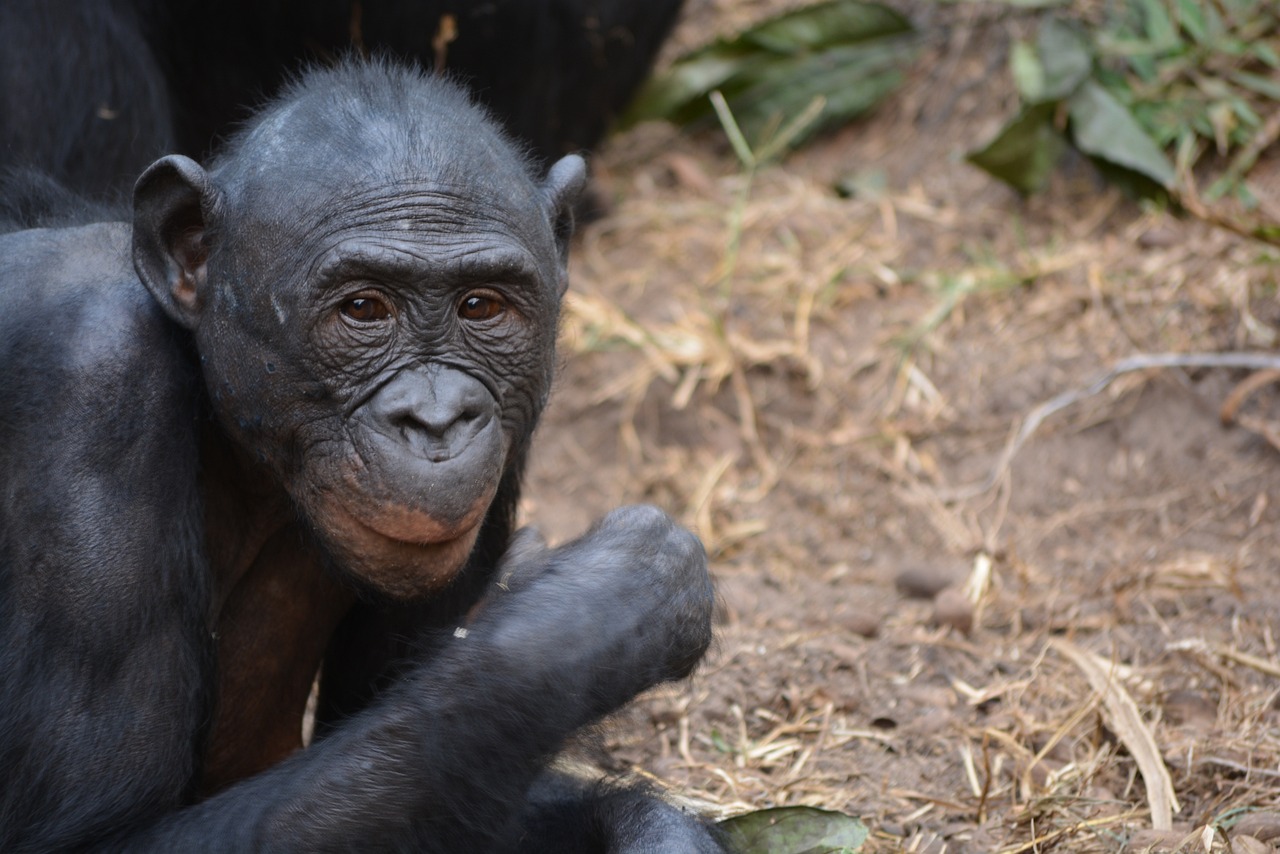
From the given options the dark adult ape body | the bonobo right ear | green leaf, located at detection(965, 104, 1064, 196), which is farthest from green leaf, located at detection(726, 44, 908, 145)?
the bonobo right ear

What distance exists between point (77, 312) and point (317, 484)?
2.45ft

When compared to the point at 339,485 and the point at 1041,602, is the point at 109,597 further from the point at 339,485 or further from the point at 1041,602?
the point at 1041,602

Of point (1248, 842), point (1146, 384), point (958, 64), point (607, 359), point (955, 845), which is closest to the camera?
point (1248, 842)

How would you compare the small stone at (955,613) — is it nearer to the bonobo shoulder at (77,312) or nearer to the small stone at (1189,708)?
the small stone at (1189,708)

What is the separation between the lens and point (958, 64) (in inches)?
358

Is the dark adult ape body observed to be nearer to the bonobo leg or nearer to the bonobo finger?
the bonobo finger

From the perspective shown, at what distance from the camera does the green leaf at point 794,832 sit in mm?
4027

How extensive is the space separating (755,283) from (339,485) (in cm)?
485

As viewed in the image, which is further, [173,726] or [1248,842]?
[1248,842]

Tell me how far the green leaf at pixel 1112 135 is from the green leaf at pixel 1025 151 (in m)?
0.14

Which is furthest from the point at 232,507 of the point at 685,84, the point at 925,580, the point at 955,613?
the point at 685,84

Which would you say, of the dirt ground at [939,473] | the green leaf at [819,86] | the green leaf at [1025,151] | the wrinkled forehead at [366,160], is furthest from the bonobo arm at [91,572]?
the green leaf at [819,86]

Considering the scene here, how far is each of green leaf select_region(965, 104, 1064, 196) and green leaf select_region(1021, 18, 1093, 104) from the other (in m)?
0.11

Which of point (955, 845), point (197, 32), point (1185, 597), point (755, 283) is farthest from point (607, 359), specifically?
point (955, 845)
